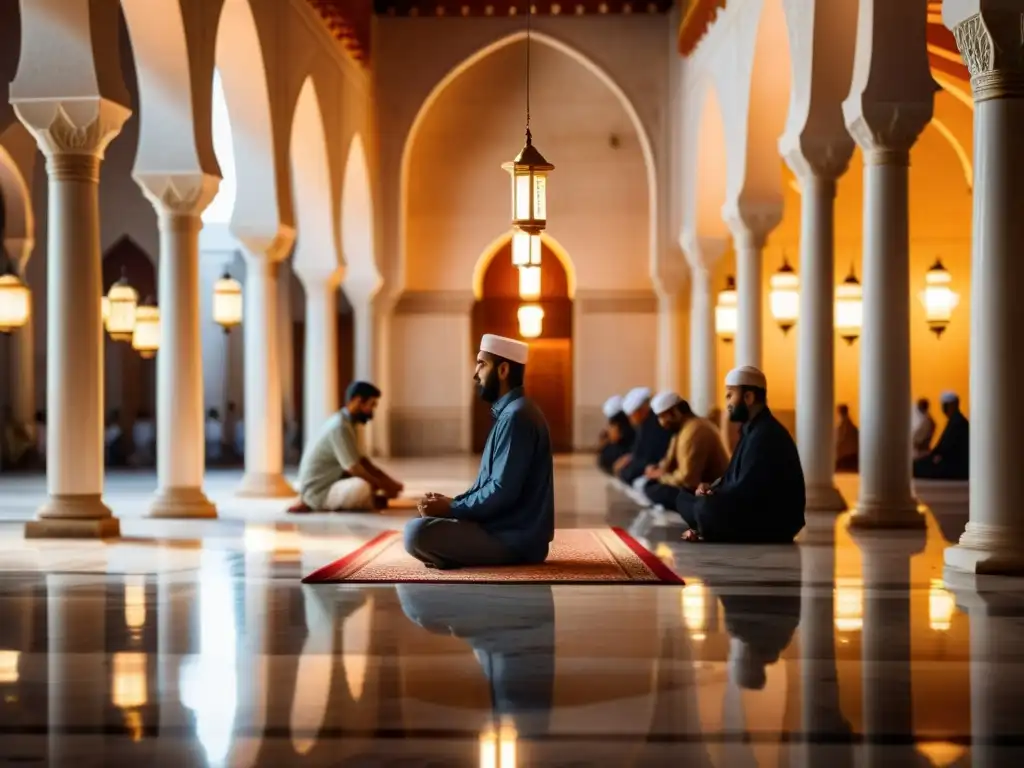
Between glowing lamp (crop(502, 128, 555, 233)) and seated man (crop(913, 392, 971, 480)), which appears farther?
seated man (crop(913, 392, 971, 480))

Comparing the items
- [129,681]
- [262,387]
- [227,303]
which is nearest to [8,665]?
[129,681]

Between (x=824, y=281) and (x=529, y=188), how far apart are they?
Result: 2.32 m

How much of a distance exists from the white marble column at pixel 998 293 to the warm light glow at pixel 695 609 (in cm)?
136

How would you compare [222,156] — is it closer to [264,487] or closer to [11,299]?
[11,299]

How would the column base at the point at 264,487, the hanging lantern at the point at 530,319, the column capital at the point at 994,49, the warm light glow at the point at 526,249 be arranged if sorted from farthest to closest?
the hanging lantern at the point at 530,319, the column base at the point at 264,487, the warm light glow at the point at 526,249, the column capital at the point at 994,49

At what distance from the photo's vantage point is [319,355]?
50.6ft

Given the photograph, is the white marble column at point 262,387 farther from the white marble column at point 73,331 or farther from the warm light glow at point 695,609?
the warm light glow at point 695,609

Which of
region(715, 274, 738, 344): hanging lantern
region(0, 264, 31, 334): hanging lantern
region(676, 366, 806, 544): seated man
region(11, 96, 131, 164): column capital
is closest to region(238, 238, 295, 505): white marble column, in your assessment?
region(0, 264, 31, 334): hanging lantern

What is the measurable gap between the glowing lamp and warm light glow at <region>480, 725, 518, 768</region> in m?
6.57

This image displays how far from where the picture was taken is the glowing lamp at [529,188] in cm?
976

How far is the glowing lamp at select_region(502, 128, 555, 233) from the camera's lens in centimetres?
976

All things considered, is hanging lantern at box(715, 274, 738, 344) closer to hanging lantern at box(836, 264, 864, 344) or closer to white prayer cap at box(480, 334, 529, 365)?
hanging lantern at box(836, 264, 864, 344)

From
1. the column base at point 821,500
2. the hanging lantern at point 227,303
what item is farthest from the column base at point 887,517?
the hanging lantern at point 227,303

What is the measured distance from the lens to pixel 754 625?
517 centimetres
